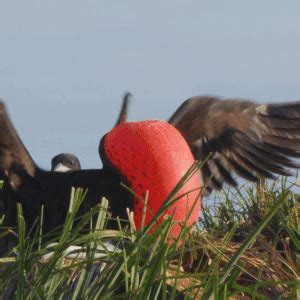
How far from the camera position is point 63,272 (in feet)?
7.43

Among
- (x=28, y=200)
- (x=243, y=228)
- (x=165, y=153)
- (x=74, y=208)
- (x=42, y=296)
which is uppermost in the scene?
(x=74, y=208)

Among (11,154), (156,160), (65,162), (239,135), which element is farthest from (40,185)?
(156,160)

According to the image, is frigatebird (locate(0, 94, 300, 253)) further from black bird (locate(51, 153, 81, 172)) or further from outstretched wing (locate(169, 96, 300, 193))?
black bird (locate(51, 153, 81, 172))

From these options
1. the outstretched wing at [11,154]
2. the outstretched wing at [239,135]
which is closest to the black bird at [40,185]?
the outstretched wing at [11,154]

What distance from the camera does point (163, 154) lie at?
4.86m

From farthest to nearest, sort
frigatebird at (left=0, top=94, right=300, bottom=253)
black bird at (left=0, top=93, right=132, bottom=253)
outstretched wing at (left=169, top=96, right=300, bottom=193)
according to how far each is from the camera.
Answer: outstretched wing at (left=169, top=96, right=300, bottom=193)
black bird at (left=0, top=93, right=132, bottom=253)
frigatebird at (left=0, top=94, right=300, bottom=253)

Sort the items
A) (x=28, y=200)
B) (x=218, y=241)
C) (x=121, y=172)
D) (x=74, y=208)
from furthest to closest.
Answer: (x=28, y=200) → (x=121, y=172) → (x=218, y=241) → (x=74, y=208)

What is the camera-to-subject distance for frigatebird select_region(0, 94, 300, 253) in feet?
16.3

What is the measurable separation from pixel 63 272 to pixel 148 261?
18cm

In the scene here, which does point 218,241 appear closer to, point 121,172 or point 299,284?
point 299,284

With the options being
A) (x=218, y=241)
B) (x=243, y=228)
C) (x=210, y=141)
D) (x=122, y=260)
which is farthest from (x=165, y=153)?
(x=122, y=260)

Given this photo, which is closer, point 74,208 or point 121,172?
point 74,208

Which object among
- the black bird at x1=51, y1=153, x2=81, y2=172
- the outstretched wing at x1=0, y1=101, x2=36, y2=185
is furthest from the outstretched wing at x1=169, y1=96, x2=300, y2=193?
the black bird at x1=51, y1=153, x2=81, y2=172

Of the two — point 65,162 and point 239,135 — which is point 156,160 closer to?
point 239,135
